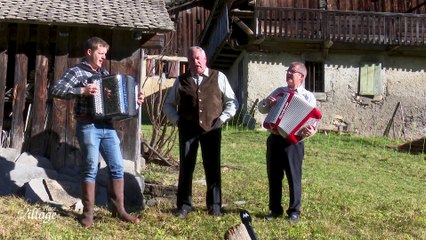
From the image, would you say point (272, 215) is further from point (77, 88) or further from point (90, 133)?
point (77, 88)

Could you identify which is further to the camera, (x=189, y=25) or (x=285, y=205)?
(x=189, y=25)

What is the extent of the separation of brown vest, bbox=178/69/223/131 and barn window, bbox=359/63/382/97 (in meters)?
11.7

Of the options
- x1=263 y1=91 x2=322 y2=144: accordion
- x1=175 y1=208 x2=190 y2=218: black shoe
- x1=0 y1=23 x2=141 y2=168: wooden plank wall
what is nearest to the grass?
x1=175 y1=208 x2=190 y2=218: black shoe

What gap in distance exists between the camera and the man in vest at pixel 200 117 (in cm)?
615

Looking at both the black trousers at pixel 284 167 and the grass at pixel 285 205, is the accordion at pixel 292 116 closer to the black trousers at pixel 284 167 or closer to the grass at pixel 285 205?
the black trousers at pixel 284 167

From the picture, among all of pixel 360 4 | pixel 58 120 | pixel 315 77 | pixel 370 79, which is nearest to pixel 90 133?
pixel 58 120

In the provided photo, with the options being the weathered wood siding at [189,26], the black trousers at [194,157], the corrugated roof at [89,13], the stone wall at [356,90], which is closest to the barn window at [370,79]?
the stone wall at [356,90]

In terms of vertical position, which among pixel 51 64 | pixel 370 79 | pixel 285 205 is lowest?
pixel 285 205

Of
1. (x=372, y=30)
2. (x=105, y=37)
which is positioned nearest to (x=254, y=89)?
(x=372, y=30)

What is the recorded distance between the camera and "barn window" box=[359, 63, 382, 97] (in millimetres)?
17188

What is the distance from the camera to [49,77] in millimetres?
8039

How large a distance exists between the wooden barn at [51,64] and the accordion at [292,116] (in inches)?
92.6

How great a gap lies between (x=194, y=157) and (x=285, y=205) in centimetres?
148

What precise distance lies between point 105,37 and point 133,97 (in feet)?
7.35
